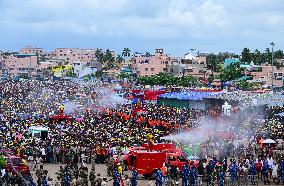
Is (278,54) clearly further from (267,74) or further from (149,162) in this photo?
(149,162)

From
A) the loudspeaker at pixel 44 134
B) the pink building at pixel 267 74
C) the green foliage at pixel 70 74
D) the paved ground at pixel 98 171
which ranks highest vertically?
the pink building at pixel 267 74

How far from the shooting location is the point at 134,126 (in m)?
40.9

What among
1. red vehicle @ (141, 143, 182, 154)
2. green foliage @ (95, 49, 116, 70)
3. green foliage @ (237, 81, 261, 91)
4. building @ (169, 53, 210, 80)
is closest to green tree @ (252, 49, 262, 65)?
building @ (169, 53, 210, 80)

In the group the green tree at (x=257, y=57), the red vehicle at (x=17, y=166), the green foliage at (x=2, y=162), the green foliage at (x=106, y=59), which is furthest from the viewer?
the green foliage at (x=106, y=59)

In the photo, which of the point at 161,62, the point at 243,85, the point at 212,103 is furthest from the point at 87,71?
the point at 212,103

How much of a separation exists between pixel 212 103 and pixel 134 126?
1746cm

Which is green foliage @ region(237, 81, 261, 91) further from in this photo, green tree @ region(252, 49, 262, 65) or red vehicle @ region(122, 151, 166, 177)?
red vehicle @ region(122, 151, 166, 177)

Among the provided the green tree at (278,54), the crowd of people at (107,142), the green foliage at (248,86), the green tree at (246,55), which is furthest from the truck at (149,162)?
the green tree at (278,54)

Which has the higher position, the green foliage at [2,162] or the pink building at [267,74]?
the pink building at [267,74]

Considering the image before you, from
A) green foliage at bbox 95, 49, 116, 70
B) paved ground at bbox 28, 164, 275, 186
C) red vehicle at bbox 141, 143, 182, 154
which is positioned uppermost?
green foliage at bbox 95, 49, 116, 70

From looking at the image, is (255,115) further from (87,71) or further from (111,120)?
(87,71)

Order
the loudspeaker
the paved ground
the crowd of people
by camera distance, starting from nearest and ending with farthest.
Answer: the crowd of people → the paved ground → the loudspeaker

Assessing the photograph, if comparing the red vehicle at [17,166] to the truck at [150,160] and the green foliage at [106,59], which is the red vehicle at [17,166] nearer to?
the truck at [150,160]

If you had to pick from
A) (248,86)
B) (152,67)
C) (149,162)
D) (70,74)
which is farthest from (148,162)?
(70,74)
